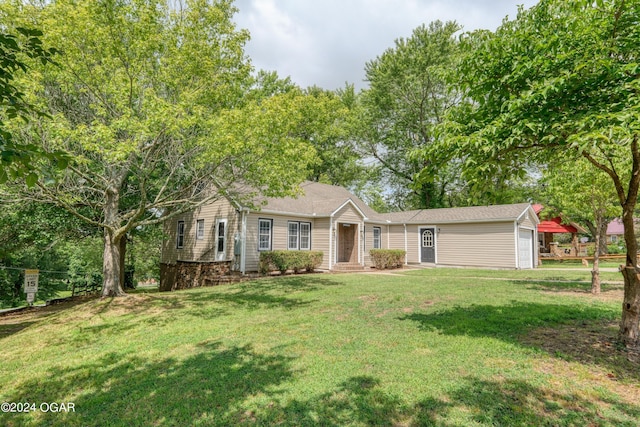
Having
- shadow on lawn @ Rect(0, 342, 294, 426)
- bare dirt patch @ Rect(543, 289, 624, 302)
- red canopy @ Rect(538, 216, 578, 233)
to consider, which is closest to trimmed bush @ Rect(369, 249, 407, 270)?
bare dirt patch @ Rect(543, 289, 624, 302)

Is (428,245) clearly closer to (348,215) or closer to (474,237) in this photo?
(474,237)

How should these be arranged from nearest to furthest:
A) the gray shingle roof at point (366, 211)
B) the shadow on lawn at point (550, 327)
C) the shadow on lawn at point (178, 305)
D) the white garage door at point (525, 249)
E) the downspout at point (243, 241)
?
→ the shadow on lawn at point (550, 327), the shadow on lawn at point (178, 305), the downspout at point (243, 241), the gray shingle roof at point (366, 211), the white garage door at point (525, 249)

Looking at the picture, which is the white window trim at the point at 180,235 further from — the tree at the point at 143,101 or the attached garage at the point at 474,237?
the attached garage at the point at 474,237

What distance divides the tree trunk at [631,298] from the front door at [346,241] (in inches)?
559

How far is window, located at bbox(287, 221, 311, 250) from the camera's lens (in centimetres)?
1692

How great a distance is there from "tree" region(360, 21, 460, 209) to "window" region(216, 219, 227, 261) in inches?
669

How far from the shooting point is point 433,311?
23.8ft

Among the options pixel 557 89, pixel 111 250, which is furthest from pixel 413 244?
pixel 557 89

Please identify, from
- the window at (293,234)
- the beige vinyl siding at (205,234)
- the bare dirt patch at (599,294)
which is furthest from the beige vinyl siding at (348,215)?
the bare dirt patch at (599,294)

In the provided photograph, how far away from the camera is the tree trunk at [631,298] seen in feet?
15.7

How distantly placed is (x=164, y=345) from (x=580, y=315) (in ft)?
26.0

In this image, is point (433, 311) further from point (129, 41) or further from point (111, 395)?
point (129, 41)

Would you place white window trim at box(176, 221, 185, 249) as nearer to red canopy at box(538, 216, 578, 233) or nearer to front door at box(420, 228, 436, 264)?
front door at box(420, 228, 436, 264)

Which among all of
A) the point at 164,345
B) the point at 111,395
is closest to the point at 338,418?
the point at 111,395
